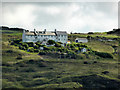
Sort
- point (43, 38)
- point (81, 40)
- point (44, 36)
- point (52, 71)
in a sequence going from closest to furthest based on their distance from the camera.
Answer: point (52, 71) < point (43, 38) < point (44, 36) < point (81, 40)

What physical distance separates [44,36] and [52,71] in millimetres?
17159

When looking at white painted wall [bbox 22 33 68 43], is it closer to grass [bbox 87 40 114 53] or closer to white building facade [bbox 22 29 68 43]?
white building facade [bbox 22 29 68 43]

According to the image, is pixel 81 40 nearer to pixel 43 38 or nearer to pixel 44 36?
pixel 44 36

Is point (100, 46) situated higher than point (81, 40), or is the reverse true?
point (81, 40)

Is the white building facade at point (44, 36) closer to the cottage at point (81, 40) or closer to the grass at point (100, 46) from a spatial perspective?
the cottage at point (81, 40)

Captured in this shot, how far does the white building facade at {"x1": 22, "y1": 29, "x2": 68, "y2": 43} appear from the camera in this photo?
232ft

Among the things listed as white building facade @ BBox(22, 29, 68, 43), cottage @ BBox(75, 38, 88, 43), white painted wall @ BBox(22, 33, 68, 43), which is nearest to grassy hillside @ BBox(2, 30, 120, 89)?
white painted wall @ BBox(22, 33, 68, 43)

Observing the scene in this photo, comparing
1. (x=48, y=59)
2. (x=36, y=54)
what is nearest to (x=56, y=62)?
(x=48, y=59)

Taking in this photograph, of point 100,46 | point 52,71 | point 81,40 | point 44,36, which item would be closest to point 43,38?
point 44,36

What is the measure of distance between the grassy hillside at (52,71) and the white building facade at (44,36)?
5.95 meters

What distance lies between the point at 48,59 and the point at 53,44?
7.47 metres

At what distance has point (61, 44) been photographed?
70.5 meters

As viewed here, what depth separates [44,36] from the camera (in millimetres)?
72375

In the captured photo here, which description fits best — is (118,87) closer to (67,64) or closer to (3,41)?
(67,64)
